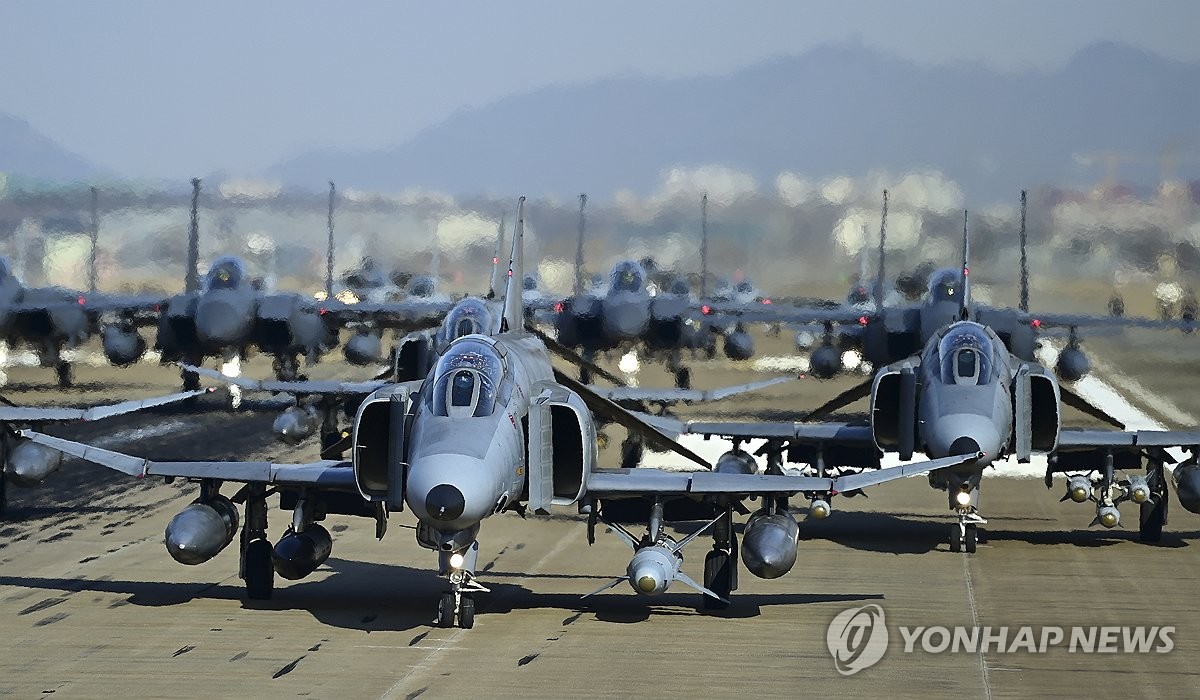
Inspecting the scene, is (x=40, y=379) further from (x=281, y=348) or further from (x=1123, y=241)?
(x=1123, y=241)

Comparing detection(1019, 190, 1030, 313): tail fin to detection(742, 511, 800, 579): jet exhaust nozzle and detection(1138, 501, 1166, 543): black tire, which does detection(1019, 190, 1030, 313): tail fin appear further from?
detection(742, 511, 800, 579): jet exhaust nozzle

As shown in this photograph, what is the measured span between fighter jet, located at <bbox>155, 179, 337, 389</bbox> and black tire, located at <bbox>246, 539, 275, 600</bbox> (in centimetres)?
2486

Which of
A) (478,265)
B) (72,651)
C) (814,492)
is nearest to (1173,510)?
(814,492)

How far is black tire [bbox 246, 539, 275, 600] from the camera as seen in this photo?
1662 cm

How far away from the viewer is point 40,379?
159 ft

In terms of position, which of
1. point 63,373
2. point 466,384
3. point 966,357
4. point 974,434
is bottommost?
point 63,373

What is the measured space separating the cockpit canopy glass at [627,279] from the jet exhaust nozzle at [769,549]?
87.1 ft

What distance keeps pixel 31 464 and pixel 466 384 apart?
1021 centimetres

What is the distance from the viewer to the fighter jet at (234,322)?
4106cm

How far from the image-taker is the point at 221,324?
40781 millimetres

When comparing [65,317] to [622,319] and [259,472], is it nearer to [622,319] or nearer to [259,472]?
[622,319]

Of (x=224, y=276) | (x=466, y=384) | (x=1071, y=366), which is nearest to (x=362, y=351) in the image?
(x=224, y=276)

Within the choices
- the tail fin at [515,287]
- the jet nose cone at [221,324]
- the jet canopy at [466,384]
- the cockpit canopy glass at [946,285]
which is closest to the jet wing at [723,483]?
the jet canopy at [466,384]

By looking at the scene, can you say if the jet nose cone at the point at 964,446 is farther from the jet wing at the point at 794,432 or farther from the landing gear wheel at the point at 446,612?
the landing gear wheel at the point at 446,612
